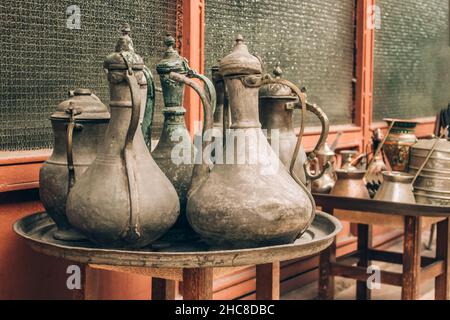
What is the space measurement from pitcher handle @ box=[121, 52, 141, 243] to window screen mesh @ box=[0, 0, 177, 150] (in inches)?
29.0

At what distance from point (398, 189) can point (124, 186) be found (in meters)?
1.69

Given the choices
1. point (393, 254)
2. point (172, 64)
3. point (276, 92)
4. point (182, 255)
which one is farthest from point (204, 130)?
point (393, 254)

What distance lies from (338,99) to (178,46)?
1.70 meters

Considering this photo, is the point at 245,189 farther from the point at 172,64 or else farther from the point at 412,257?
the point at 412,257

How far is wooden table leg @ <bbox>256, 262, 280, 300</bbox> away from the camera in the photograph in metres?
2.38

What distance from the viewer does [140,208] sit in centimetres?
160

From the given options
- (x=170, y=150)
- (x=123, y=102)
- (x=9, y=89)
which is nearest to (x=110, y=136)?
(x=123, y=102)

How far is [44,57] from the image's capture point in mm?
2324

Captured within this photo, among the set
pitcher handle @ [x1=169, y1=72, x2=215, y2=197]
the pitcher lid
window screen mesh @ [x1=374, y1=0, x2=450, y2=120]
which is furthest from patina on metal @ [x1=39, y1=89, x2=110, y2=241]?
window screen mesh @ [x1=374, y1=0, x2=450, y2=120]

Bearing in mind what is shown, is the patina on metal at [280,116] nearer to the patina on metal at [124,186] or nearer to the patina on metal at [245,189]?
the patina on metal at [245,189]

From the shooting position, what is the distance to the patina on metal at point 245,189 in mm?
1630

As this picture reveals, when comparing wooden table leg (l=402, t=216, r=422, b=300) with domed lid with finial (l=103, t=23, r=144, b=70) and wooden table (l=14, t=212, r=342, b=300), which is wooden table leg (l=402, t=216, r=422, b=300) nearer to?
wooden table (l=14, t=212, r=342, b=300)

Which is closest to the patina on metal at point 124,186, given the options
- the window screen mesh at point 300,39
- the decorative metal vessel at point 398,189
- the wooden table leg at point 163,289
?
the wooden table leg at point 163,289

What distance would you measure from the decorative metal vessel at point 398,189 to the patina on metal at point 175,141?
138 cm
